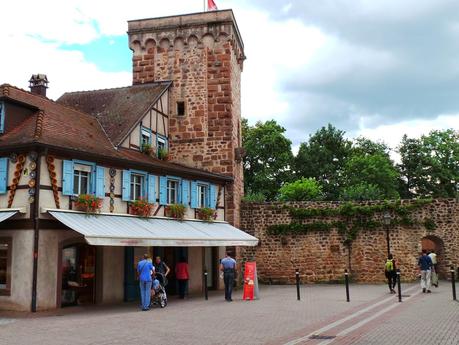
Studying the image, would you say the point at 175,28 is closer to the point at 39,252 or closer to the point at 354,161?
the point at 39,252

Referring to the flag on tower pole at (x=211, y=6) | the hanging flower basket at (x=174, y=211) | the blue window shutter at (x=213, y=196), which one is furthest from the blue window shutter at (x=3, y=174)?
the flag on tower pole at (x=211, y=6)

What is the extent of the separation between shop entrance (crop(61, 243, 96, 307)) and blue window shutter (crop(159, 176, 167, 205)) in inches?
135

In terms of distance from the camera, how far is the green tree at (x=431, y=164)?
47625mm

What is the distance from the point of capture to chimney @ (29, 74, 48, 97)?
22672mm

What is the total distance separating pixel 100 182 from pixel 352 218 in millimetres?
12900

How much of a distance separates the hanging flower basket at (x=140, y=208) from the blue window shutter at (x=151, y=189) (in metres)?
0.54

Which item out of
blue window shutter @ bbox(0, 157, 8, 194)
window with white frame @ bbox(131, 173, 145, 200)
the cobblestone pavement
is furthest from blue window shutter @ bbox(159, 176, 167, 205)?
blue window shutter @ bbox(0, 157, 8, 194)

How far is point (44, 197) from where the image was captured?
576 inches

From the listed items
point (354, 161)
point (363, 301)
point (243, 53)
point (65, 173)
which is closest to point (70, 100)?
point (243, 53)

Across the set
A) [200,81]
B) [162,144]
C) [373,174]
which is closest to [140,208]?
[162,144]

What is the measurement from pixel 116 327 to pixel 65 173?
582 cm

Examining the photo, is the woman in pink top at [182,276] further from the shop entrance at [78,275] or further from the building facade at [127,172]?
the shop entrance at [78,275]

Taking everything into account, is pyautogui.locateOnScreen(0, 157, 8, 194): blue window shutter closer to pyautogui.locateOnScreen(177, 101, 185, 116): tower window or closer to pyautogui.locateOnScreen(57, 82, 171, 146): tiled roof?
pyautogui.locateOnScreen(57, 82, 171, 146): tiled roof

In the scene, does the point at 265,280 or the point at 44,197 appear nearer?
the point at 44,197
